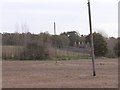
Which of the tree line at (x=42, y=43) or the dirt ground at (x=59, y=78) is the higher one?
the tree line at (x=42, y=43)

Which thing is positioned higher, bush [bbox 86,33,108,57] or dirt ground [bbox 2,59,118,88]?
bush [bbox 86,33,108,57]

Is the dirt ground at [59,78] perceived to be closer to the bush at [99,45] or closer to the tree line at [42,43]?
the tree line at [42,43]

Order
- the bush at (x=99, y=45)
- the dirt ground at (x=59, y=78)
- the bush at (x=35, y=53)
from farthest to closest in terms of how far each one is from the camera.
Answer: the bush at (x=99, y=45), the bush at (x=35, y=53), the dirt ground at (x=59, y=78)

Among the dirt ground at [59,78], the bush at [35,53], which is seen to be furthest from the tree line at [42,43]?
the dirt ground at [59,78]

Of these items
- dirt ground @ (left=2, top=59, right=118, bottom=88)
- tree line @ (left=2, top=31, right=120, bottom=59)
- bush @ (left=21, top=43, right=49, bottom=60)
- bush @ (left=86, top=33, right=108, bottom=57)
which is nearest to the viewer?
dirt ground @ (left=2, top=59, right=118, bottom=88)

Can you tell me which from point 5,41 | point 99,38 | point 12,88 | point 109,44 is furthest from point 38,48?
point 12,88

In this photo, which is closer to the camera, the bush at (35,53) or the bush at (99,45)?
the bush at (35,53)

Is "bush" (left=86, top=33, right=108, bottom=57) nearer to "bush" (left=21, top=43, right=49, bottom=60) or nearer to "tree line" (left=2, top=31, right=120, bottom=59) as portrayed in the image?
"tree line" (left=2, top=31, right=120, bottom=59)

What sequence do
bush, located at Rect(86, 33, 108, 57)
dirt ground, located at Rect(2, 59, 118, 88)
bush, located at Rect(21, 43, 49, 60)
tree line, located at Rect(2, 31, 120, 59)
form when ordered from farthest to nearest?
bush, located at Rect(86, 33, 108, 57)
tree line, located at Rect(2, 31, 120, 59)
bush, located at Rect(21, 43, 49, 60)
dirt ground, located at Rect(2, 59, 118, 88)

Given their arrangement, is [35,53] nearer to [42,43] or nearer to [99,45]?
[42,43]

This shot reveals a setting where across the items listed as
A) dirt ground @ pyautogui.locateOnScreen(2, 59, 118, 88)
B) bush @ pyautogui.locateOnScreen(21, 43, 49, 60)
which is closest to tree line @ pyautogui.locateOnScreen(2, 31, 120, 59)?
bush @ pyautogui.locateOnScreen(21, 43, 49, 60)

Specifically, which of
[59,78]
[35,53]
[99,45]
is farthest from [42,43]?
[59,78]

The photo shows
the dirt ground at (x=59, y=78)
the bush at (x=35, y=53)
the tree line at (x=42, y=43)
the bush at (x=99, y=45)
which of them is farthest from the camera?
the bush at (x=99, y=45)

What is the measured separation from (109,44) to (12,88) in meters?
70.3
